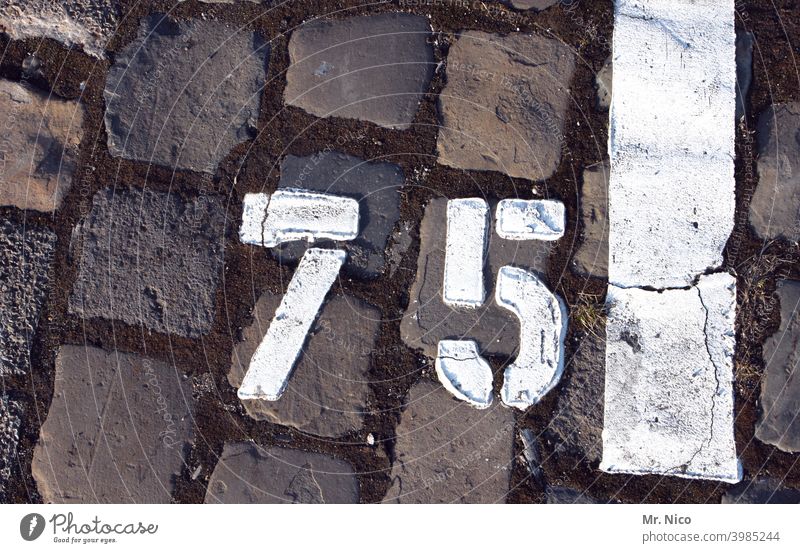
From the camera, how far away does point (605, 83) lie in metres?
2.48

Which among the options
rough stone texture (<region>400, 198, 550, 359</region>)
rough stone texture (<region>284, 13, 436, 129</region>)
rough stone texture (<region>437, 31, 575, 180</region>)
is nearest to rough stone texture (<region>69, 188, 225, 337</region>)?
rough stone texture (<region>284, 13, 436, 129</region>)

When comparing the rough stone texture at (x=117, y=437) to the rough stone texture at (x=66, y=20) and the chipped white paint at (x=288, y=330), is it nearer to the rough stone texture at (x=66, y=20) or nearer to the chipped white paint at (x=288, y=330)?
the chipped white paint at (x=288, y=330)

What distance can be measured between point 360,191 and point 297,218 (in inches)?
13.7

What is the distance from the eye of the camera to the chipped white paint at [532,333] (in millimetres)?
2418

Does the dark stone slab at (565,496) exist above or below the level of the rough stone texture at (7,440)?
below

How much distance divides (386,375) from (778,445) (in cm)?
202

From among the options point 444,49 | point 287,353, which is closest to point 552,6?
point 444,49

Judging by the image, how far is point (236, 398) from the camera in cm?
244

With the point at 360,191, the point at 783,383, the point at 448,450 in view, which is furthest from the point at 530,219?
the point at 783,383

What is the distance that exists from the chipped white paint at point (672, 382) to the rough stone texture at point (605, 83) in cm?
96

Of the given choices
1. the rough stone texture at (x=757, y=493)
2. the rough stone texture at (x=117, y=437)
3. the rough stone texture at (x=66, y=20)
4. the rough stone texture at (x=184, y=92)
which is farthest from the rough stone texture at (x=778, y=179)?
the rough stone texture at (x=66, y=20)
